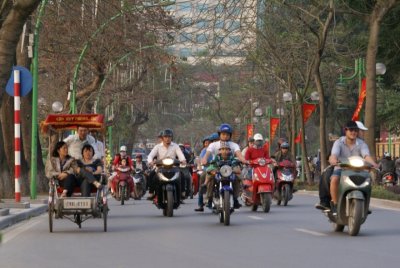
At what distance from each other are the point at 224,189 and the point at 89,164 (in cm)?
233

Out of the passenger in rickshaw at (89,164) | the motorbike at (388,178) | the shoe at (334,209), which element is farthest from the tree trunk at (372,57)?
the shoe at (334,209)

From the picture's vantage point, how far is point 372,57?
34.0 meters

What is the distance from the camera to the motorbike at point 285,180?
27938mm

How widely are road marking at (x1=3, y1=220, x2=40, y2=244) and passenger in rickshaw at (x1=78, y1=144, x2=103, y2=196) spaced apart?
124 centimetres

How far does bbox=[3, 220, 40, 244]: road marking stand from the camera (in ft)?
56.1

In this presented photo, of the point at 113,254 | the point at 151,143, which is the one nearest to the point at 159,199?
the point at 113,254

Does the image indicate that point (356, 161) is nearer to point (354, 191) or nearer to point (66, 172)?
point (354, 191)

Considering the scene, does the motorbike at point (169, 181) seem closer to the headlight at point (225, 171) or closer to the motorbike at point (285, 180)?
the headlight at point (225, 171)

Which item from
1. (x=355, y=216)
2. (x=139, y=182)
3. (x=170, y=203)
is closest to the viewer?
(x=355, y=216)

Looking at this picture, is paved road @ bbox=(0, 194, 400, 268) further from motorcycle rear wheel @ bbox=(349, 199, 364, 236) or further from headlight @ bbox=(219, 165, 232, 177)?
headlight @ bbox=(219, 165, 232, 177)

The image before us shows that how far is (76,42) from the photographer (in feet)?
139

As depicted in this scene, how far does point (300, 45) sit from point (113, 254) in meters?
35.3

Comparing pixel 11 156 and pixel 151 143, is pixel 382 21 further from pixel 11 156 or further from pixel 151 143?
pixel 151 143

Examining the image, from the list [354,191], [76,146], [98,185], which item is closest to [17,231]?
[98,185]
